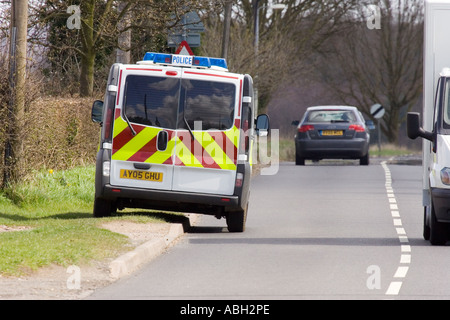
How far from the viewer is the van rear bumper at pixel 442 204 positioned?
1400 centimetres

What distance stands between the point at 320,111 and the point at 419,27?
35.4 meters

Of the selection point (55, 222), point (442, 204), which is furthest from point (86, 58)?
point (442, 204)

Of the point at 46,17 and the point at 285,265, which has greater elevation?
the point at 46,17

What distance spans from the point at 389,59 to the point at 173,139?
52525 mm

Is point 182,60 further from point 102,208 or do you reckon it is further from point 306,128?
point 306,128

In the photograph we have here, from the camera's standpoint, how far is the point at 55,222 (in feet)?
51.2

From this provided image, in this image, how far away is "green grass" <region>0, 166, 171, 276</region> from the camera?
37.8ft

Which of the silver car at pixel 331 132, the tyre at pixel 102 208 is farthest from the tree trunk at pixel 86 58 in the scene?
the tyre at pixel 102 208

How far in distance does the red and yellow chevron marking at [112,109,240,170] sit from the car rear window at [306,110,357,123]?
1685cm

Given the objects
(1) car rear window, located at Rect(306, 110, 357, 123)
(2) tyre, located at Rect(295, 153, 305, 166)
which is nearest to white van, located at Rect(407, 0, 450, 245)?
(1) car rear window, located at Rect(306, 110, 357, 123)

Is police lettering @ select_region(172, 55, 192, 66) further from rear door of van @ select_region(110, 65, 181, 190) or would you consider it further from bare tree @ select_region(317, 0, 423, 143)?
bare tree @ select_region(317, 0, 423, 143)

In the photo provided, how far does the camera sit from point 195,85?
1612 cm

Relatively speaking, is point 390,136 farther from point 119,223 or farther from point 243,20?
point 119,223
